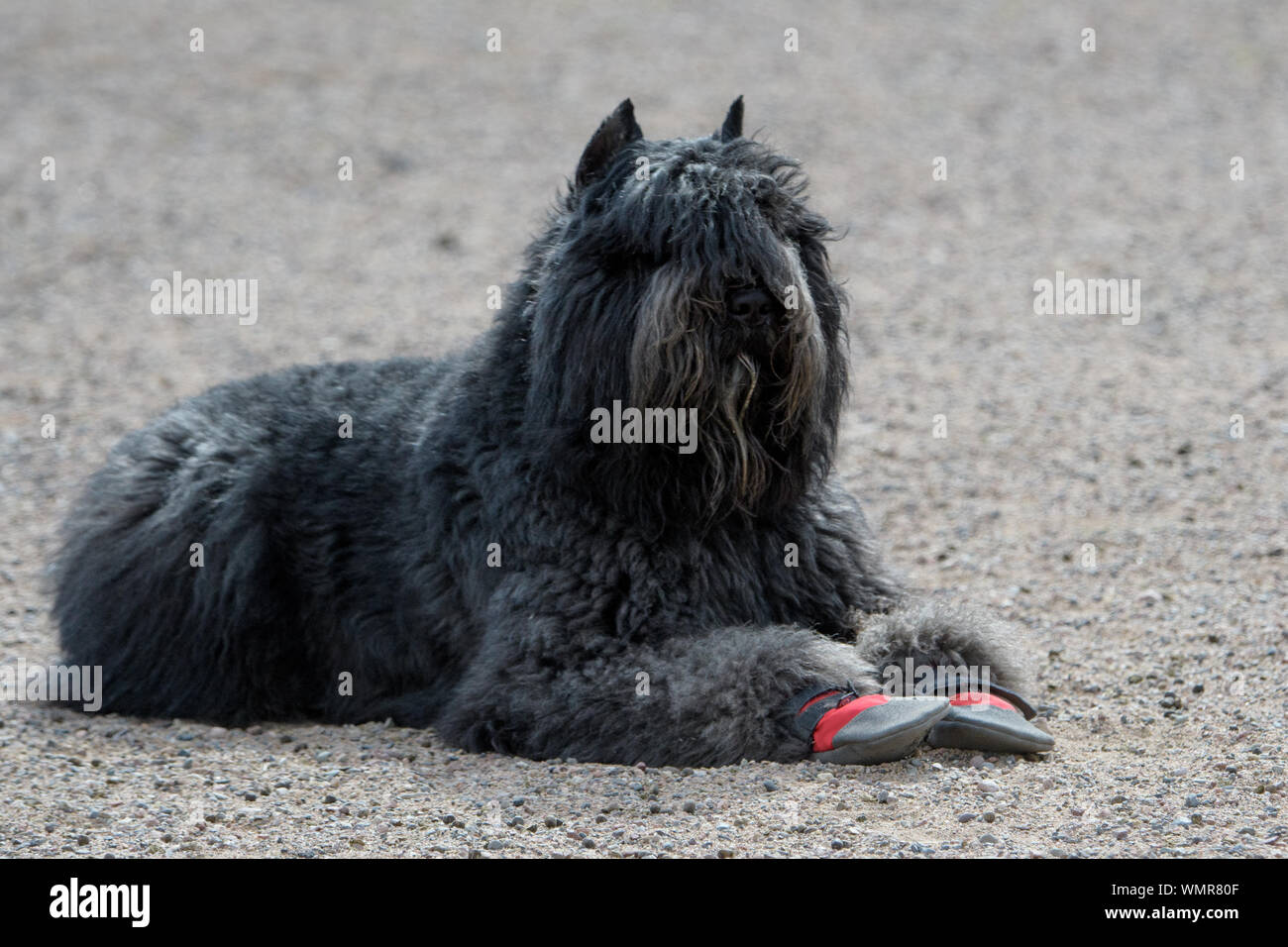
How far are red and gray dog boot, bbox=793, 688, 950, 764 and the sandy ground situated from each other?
0.31ft

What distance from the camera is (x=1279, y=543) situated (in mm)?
8586

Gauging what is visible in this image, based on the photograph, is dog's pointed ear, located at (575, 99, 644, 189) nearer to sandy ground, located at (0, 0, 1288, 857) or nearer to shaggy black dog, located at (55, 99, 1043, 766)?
shaggy black dog, located at (55, 99, 1043, 766)

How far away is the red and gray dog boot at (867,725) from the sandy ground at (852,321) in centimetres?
9

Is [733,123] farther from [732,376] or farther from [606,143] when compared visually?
[732,376]

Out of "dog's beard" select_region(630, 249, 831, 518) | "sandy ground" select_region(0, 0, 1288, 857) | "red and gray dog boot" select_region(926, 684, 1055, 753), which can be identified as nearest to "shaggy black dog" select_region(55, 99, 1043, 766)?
"dog's beard" select_region(630, 249, 831, 518)

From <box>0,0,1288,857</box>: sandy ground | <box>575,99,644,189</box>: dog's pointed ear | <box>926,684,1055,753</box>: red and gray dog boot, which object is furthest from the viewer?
<box>575,99,644,189</box>: dog's pointed ear

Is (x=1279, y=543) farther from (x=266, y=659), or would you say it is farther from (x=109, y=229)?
(x=109, y=229)

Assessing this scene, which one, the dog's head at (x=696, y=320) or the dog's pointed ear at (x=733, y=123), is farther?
the dog's pointed ear at (x=733, y=123)

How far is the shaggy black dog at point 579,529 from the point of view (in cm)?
619

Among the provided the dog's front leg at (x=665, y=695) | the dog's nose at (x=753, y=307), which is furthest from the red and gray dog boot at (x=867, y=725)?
the dog's nose at (x=753, y=307)

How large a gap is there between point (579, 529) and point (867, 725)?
1.46 metres

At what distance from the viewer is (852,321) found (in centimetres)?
1305

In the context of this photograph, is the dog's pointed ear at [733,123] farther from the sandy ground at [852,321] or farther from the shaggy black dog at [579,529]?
the sandy ground at [852,321]

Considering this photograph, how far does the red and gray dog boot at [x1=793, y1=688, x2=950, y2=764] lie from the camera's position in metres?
5.96
